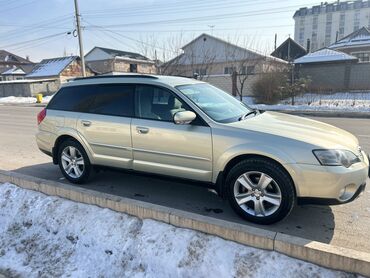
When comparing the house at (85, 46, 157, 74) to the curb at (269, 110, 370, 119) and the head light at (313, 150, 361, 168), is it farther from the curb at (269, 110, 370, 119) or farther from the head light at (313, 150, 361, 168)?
the head light at (313, 150, 361, 168)

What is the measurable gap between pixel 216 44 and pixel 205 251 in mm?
35364

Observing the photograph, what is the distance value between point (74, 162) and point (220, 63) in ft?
104

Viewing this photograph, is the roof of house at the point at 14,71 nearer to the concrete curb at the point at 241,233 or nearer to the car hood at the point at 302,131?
the concrete curb at the point at 241,233

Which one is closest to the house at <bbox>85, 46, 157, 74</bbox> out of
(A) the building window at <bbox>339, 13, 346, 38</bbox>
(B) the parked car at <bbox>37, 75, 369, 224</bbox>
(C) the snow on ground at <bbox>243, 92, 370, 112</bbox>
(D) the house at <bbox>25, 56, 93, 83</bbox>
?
(D) the house at <bbox>25, 56, 93, 83</bbox>

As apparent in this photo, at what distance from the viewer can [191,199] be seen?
14.5ft

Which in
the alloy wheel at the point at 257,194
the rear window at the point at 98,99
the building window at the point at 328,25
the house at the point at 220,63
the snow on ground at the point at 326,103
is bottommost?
the snow on ground at the point at 326,103

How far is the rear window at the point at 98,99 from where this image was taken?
4.50 metres

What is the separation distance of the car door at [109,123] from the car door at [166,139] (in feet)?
0.42

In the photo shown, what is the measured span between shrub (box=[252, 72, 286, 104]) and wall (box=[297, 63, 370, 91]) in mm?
5082

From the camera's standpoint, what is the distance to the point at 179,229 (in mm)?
3441

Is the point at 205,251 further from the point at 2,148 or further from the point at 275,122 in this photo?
the point at 2,148

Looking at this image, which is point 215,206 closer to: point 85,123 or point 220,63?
point 85,123

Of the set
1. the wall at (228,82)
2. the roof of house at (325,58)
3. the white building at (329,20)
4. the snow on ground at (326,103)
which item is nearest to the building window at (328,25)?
the white building at (329,20)

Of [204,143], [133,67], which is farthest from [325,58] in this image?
[204,143]
